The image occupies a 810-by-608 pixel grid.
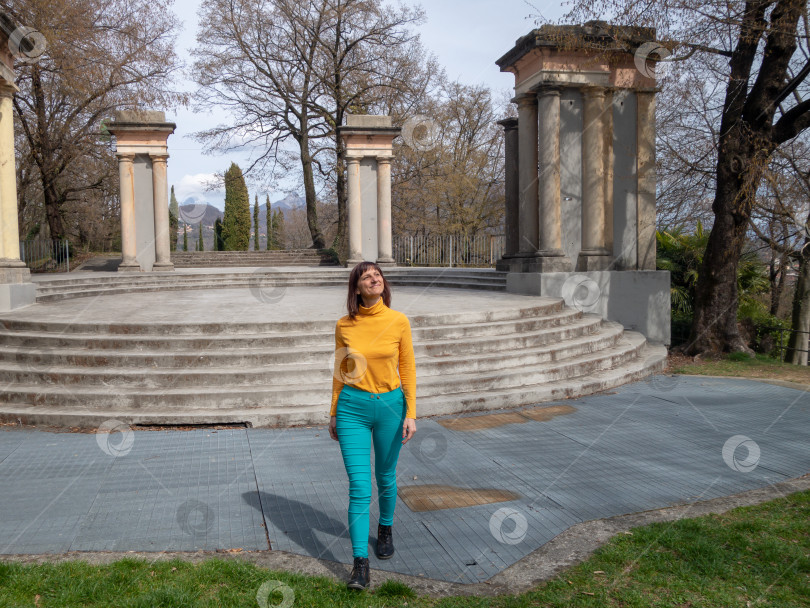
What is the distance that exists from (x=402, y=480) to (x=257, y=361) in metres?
3.09

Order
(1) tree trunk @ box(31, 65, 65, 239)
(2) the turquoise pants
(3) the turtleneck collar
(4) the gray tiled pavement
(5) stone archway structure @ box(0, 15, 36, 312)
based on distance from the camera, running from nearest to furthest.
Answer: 1. (2) the turquoise pants
2. (3) the turtleneck collar
3. (4) the gray tiled pavement
4. (5) stone archway structure @ box(0, 15, 36, 312)
5. (1) tree trunk @ box(31, 65, 65, 239)

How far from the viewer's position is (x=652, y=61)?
12.4 m

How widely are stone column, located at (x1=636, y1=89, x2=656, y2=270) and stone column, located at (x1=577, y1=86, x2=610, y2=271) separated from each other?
2.37 ft

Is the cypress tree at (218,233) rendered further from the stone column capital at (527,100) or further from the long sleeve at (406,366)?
the long sleeve at (406,366)

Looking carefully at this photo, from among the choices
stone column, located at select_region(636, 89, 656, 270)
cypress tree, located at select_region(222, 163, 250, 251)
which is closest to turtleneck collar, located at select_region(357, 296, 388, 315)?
stone column, located at select_region(636, 89, 656, 270)

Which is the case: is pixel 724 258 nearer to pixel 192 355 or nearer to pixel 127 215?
pixel 192 355

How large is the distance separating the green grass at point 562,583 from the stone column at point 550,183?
29.1 ft

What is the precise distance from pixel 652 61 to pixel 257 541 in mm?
12133

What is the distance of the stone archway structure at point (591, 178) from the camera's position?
1221cm

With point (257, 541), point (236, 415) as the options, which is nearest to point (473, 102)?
point (236, 415)

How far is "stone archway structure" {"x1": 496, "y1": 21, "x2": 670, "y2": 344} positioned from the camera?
481 inches

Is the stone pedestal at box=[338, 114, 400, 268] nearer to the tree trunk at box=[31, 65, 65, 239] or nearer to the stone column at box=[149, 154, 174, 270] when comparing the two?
the stone column at box=[149, 154, 174, 270]

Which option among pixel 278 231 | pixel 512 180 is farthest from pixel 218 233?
pixel 512 180

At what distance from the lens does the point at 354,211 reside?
19.4m
